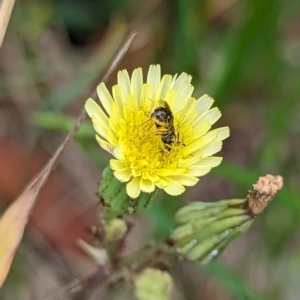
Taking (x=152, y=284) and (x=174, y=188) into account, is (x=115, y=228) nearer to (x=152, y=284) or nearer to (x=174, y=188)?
(x=152, y=284)

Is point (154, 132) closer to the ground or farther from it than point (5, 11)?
closer to the ground

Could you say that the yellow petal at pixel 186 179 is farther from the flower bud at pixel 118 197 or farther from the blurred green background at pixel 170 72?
the blurred green background at pixel 170 72

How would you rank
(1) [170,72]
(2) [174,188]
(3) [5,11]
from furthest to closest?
(1) [170,72]
(3) [5,11]
(2) [174,188]

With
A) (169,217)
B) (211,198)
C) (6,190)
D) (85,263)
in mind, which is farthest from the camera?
(211,198)

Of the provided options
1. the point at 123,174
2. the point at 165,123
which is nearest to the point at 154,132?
the point at 165,123

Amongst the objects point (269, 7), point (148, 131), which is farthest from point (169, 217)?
point (269, 7)

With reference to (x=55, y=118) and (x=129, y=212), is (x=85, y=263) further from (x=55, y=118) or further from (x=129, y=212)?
(x=129, y=212)

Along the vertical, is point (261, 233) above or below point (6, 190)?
below

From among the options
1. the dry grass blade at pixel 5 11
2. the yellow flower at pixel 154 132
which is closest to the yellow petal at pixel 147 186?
the yellow flower at pixel 154 132
